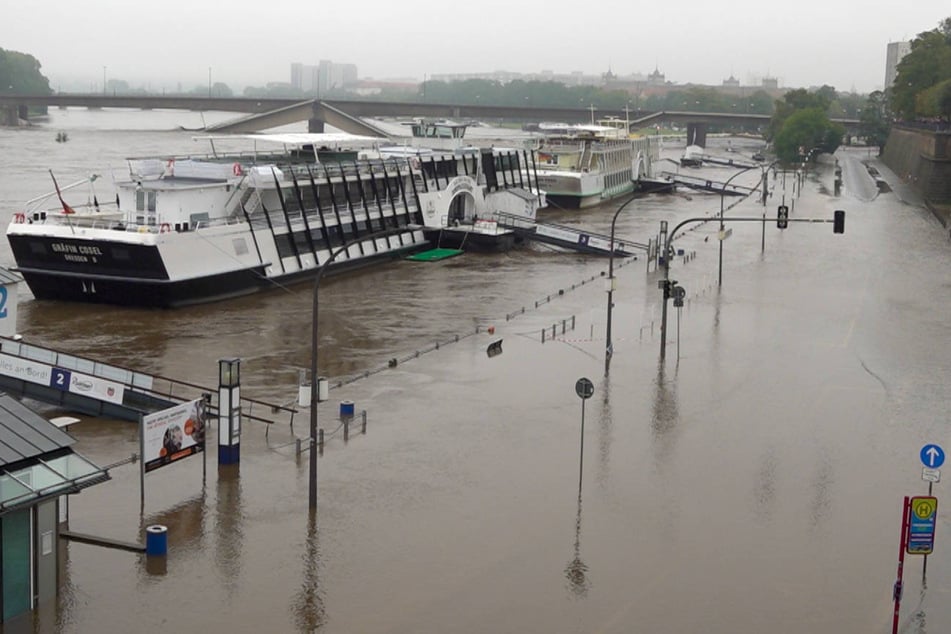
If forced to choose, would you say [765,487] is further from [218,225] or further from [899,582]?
[218,225]

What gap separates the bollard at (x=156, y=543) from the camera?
17.7 metres

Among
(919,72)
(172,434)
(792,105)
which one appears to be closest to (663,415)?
(172,434)

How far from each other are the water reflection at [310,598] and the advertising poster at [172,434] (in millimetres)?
3215

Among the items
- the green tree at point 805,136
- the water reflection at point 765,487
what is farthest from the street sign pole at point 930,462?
the green tree at point 805,136

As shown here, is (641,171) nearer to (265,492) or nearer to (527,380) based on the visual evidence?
(527,380)

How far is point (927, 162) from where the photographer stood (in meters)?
95.9

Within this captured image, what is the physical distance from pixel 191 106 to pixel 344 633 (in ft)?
475

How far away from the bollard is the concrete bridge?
402 feet

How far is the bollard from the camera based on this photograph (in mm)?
17688

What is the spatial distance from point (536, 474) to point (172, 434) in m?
6.24

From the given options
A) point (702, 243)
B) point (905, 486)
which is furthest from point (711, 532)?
point (702, 243)

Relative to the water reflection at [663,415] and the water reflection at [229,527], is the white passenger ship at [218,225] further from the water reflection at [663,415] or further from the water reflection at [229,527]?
the water reflection at [229,527]

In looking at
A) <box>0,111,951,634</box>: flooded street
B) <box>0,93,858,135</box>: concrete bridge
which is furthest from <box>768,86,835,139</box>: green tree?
<box>0,111,951,634</box>: flooded street

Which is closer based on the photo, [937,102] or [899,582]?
[899,582]
